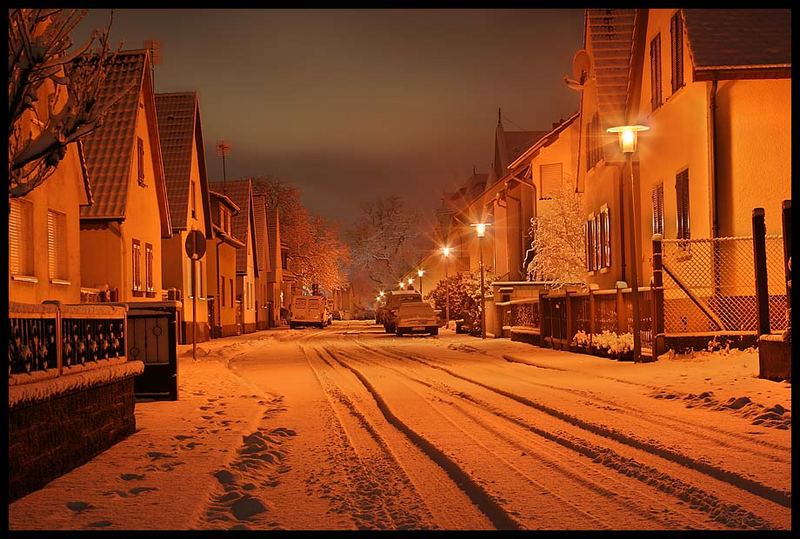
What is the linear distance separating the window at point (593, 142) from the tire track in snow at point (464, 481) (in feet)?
59.6

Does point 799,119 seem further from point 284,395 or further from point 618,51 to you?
point 618,51

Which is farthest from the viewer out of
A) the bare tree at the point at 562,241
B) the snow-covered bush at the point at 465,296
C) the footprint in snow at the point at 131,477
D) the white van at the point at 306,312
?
the white van at the point at 306,312

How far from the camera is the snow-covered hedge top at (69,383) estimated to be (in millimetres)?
6297

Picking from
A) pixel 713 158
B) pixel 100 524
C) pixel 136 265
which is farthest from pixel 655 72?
pixel 100 524

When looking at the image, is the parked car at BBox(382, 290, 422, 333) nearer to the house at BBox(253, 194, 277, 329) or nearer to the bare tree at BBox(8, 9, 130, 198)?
the house at BBox(253, 194, 277, 329)

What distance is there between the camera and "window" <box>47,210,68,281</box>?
1994 centimetres

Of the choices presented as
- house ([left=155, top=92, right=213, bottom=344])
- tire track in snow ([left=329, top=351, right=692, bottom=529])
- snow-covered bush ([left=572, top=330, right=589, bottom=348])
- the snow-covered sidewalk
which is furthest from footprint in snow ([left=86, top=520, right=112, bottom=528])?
house ([left=155, top=92, right=213, bottom=344])

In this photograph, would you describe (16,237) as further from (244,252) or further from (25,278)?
(244,252)

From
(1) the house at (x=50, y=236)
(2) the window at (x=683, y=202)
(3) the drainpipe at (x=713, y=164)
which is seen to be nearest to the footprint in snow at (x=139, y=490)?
(1) the house at (x=50, y=236)

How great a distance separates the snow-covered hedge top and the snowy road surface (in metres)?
0.67

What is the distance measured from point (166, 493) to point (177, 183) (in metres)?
30.2

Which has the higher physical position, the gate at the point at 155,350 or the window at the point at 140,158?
the window at the point at 140,158

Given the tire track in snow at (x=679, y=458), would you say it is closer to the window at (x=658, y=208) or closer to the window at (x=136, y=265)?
the window at (x=658, y=208)
